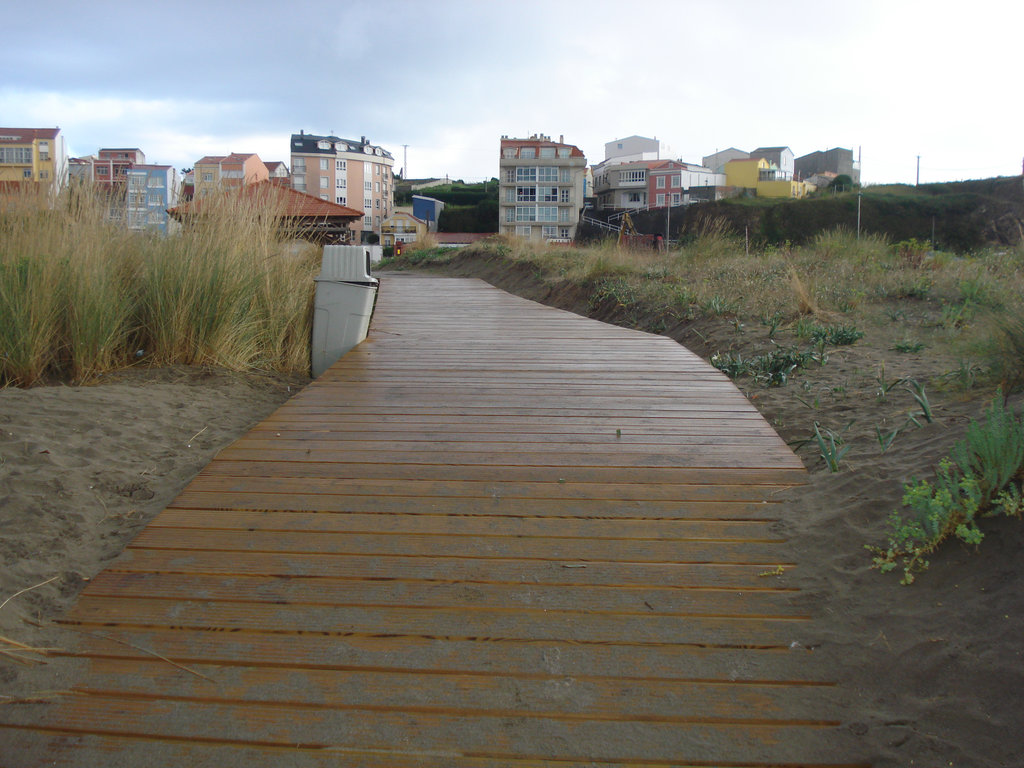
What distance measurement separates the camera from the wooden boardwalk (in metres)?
1.44

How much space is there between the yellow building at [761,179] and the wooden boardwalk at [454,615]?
60.8 metres

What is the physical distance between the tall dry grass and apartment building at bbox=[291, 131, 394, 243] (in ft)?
214

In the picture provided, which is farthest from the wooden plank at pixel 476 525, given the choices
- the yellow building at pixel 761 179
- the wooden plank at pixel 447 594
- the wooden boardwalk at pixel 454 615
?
the yellow building at pixel 761 179

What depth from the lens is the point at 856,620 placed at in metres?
1.82

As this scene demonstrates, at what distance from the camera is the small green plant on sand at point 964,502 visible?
1.95m

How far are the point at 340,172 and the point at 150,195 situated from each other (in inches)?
2813

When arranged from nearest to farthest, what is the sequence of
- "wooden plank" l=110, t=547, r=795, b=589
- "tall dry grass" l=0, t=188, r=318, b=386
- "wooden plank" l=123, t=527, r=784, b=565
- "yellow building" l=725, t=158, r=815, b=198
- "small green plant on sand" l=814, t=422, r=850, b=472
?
"wooden plank" l=110, t=547, r=795, b=589 < "wooden plank" l=123, t=527, r=784, b=565 < "small green plant on sand" l=814, t=422, r=850, b=472 < "tall dry grass" l=0, t=188, r=318, b=386 < "yellow building" l=725, t=158, r=815, b=198

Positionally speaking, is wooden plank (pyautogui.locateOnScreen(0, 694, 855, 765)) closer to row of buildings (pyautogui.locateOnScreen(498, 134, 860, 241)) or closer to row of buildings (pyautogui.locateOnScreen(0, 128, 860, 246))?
row of buildings (pyautogui.locateOnScreen(0, 128, 860, 246))

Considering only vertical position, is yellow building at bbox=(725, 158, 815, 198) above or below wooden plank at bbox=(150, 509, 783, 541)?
above

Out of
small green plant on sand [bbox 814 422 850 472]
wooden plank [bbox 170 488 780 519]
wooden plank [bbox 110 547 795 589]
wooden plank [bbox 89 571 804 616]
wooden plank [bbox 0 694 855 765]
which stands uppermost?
small green plant on sand [bbox 814 422 850 472]

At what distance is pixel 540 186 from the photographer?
61656mm

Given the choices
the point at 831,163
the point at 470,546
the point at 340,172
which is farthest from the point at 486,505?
the point at 831,163

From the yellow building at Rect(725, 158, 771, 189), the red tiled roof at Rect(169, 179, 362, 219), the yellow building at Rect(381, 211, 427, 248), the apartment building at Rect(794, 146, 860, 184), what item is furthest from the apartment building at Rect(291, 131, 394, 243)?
the red tiled roof at Rect(169, 179, 362, 219)

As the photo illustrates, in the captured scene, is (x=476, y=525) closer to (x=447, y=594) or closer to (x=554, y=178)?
(x=447, y=594)
